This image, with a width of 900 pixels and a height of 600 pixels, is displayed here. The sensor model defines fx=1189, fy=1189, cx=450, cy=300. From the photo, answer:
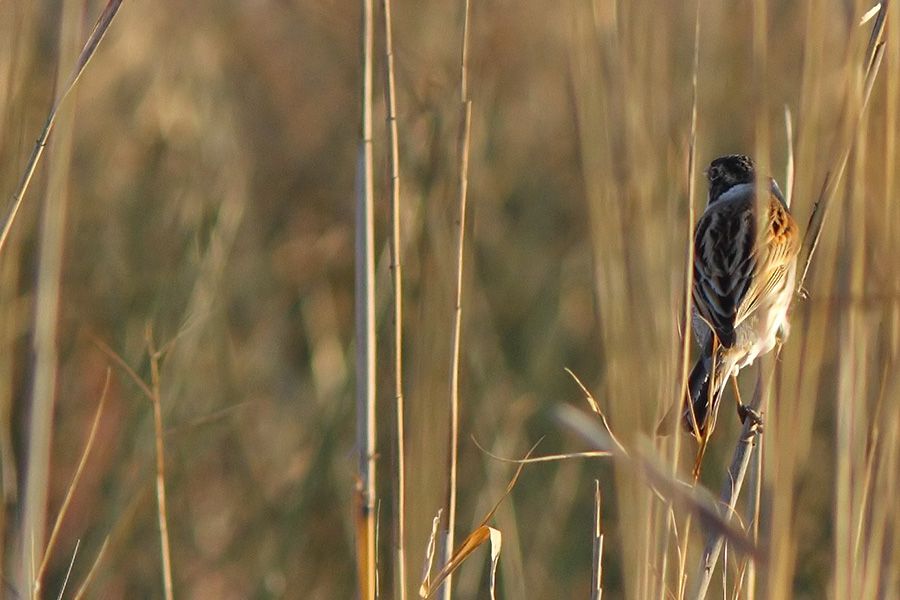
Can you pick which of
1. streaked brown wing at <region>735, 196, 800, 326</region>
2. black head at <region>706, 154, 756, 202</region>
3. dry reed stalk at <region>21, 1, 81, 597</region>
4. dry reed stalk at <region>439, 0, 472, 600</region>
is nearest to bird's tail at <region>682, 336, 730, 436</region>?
streaked brown wing at <region>735, 196, 800, 326</region>

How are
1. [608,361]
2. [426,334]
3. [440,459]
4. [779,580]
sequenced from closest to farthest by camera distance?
1. [779,580]
2. [608,361]
3. [426,334]
4. [440,459]

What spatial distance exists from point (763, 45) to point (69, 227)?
10.0ft

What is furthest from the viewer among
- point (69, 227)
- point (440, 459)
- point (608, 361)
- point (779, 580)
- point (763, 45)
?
point (69, 227)

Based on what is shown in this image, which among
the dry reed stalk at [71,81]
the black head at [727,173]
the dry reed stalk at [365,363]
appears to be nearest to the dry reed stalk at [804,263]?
the dry reed stalk at [365,363]

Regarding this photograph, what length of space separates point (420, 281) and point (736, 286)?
2.98 feet

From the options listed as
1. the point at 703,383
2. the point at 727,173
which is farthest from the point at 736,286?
the point at 727,173

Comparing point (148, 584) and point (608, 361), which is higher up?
Result: point (608, 361)

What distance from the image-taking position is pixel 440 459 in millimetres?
2207

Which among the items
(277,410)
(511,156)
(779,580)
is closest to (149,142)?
(277,410)

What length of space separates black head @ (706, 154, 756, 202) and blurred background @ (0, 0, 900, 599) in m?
0.12

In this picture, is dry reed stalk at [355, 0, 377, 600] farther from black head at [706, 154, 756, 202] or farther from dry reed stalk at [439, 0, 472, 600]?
black head at [706, 154, 756, 202]

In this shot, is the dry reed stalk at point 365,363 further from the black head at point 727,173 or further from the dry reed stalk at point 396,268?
the black head at point 727,173

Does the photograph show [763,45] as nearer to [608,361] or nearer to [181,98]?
[608,361]

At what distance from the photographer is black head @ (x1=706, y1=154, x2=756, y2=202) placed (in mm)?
3256
